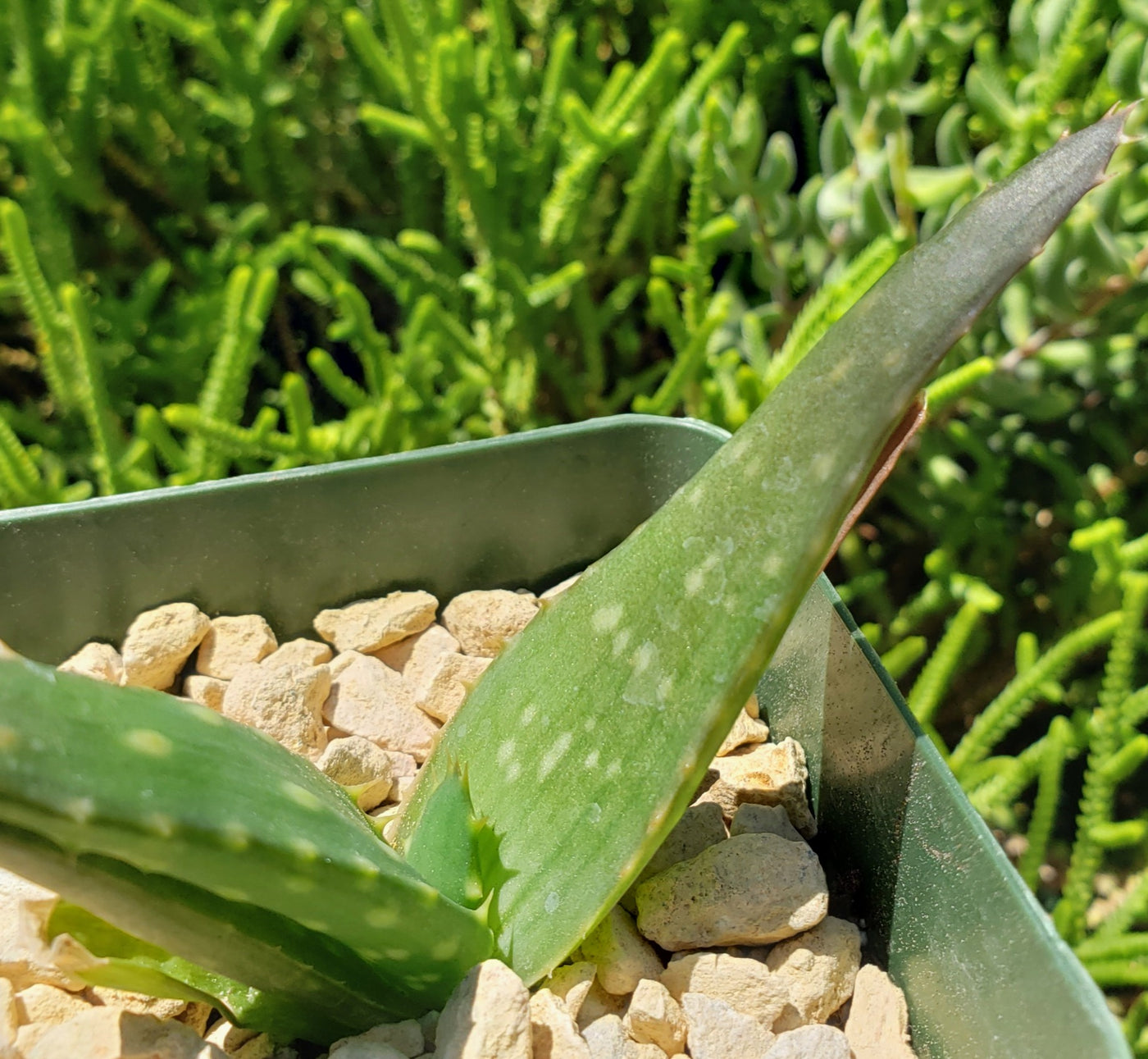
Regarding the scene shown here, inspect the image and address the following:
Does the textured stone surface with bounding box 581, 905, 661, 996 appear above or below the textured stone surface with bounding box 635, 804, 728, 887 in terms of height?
below

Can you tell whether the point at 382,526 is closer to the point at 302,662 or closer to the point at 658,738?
the point at 302,662

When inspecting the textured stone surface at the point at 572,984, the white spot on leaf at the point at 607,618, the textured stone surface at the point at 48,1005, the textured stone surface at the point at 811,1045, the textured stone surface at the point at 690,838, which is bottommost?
the textured stone surface at the point at 572,984

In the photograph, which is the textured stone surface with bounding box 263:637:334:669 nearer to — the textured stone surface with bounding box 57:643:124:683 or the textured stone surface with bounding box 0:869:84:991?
the textured stone surface with bounding box 57:643:124:683

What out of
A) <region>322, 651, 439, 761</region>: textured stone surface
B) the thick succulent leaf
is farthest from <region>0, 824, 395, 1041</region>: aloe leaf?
<region>322, 651, 439, 761</region>: textured stone surface

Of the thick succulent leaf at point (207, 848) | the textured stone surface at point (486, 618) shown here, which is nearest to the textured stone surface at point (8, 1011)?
the thick succulent leaf at point (207, 848)

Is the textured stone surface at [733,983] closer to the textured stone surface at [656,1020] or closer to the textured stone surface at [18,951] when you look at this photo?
the textured stone surface at [656,1020]

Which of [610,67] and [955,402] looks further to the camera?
[610,67]

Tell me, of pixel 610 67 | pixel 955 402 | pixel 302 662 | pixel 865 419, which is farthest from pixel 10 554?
pixel 610 67
